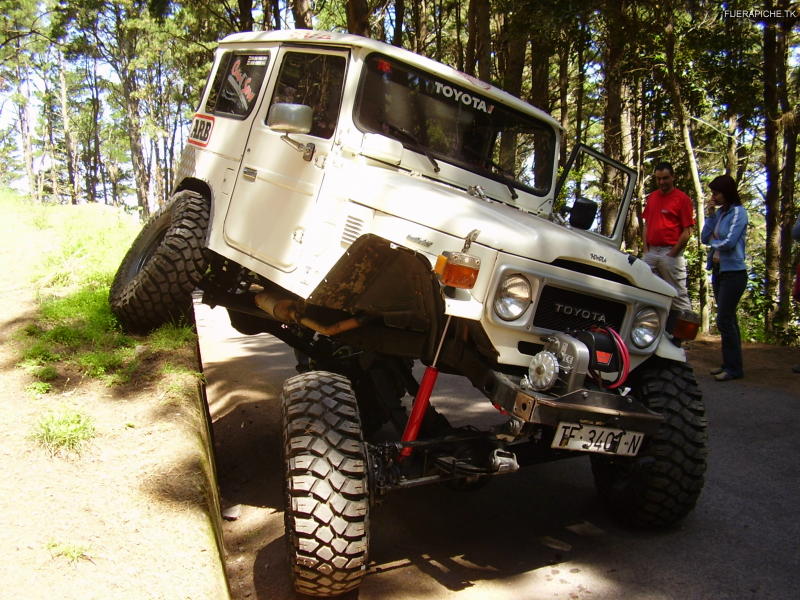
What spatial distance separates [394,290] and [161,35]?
2654cm

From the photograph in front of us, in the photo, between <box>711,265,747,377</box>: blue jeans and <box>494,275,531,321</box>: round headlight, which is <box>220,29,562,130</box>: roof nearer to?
<box>494,275,531,321</box>: round headlight

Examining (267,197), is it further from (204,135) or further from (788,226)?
(788,226)

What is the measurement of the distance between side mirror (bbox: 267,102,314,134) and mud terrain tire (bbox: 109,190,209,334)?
1.34 metres

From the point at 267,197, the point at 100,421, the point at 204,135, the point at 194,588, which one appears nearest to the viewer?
the point at 194,588

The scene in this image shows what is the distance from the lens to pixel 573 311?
133 inches

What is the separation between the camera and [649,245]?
7617mm

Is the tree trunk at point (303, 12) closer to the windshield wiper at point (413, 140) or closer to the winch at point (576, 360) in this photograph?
the windshield wiper at point (413, 140)

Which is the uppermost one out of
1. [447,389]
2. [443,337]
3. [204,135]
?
[204,135]

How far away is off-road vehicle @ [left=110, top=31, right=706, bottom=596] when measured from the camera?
3.08 meters

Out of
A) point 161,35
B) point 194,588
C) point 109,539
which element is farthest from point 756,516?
point 161,35

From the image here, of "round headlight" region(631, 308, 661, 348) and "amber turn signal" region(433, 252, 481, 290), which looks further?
"round headlight" region(631, 308, 661, 348)

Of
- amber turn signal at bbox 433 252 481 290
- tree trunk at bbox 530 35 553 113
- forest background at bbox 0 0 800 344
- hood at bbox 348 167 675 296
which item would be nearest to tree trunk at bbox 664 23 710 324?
forest background at bbox 0 0 800 344

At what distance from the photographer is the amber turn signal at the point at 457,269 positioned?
3.00 metres

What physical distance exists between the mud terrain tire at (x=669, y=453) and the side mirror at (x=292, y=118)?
2.32 meters
